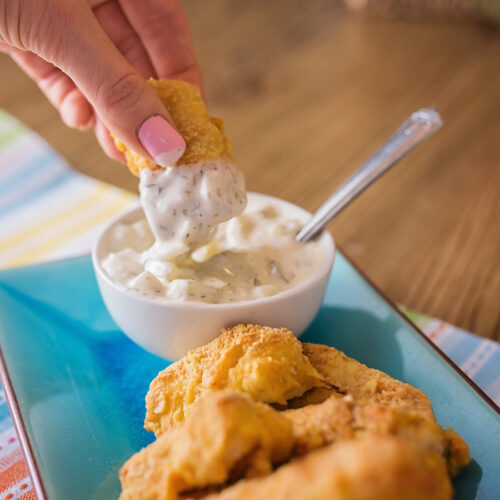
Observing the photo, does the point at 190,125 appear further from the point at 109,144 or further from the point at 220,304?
the point at 109,144

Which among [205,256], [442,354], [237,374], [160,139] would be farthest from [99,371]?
[442,354]

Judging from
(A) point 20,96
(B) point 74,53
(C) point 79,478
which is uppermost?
(B) point 74,53

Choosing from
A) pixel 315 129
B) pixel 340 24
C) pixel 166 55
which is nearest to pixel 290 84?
pixel 315 129

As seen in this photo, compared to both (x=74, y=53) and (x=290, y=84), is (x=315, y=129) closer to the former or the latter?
(x=290, y=84)

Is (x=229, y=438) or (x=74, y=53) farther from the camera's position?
(x=74, y=53)

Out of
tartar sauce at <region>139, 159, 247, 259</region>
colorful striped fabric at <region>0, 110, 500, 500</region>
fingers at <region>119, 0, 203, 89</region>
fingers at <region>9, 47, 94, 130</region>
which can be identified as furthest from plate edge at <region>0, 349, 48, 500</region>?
fingers at <region>119, 0, 203, 89</region>

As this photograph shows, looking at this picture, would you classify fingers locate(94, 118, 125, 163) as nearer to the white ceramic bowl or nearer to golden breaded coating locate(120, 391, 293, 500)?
the white ceramic bowl

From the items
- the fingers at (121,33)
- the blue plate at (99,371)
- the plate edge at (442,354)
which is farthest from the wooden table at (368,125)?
the fingers at (121,33)
